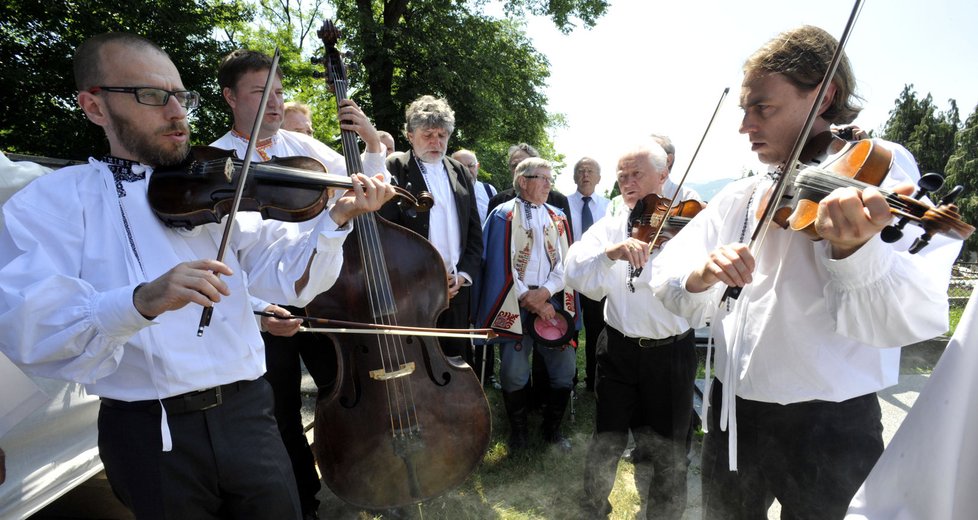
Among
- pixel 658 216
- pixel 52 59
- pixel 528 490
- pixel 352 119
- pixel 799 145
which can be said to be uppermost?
pixel 52 59

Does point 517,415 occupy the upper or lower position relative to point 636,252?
lower

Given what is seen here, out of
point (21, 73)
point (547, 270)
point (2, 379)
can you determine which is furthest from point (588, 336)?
point (21, 73)

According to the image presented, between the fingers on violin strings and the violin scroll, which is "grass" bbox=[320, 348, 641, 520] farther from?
the violin scroll

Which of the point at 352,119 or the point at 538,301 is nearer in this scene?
the point at 352,119

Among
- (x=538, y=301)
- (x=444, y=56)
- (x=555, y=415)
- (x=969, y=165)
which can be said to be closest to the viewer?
(x=538, y=301)

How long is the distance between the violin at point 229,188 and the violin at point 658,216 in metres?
1.61

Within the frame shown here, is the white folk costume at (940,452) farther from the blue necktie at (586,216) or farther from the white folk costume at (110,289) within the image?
the blue necktie at (586,216)

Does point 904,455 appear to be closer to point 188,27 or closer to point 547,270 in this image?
point 547,270

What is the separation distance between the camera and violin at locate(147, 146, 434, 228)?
158 cm

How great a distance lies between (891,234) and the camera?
45.9 inches

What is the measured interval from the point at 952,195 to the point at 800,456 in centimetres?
86

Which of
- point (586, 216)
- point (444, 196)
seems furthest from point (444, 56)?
point (444, 196)

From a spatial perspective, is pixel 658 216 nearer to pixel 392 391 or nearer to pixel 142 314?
pixel 392 391

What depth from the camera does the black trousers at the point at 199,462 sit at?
4.86 ft
